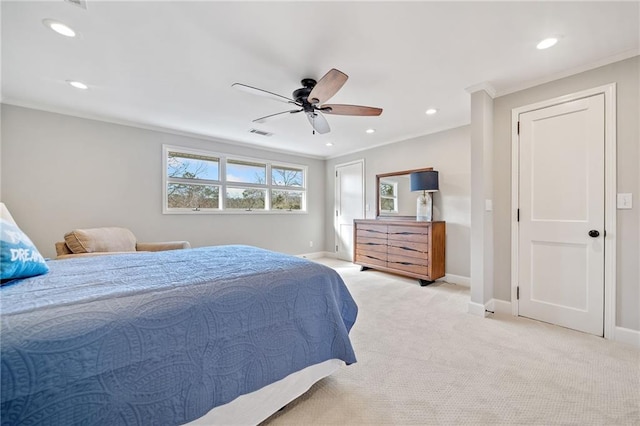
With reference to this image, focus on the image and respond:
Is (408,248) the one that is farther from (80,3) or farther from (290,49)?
(80,3)

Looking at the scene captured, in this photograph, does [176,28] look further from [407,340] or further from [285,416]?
[407,340]

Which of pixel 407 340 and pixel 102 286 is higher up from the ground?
pixel 102 286

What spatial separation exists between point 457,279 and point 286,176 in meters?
3.77

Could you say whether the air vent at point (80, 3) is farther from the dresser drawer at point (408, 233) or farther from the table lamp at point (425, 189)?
the dresser drawer at point (408, 233)

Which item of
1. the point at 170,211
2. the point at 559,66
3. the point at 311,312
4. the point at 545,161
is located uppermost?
the point at 559,66

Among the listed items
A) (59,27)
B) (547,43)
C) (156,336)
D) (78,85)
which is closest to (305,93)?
(59,27)

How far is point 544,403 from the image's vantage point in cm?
148

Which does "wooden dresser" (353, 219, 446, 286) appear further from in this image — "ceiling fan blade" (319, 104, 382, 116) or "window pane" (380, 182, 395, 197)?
"ceiling fan blade" (319, 104, 382, 116)

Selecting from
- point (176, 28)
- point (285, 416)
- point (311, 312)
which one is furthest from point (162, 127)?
point (285, 416)

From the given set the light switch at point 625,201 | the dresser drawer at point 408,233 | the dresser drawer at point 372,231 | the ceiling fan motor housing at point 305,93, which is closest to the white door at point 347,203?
the dresser drawer at point 372,231

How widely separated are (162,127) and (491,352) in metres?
4.92

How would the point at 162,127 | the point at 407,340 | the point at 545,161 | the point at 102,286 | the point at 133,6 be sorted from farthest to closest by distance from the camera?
the point at 162,127, the point at 545,161, the point at 407,340, the point at 133,6, the point at 102,286

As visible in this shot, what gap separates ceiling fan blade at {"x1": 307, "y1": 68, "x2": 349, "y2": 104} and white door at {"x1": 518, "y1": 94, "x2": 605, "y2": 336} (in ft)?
6.80

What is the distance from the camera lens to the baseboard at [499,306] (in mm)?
2752
